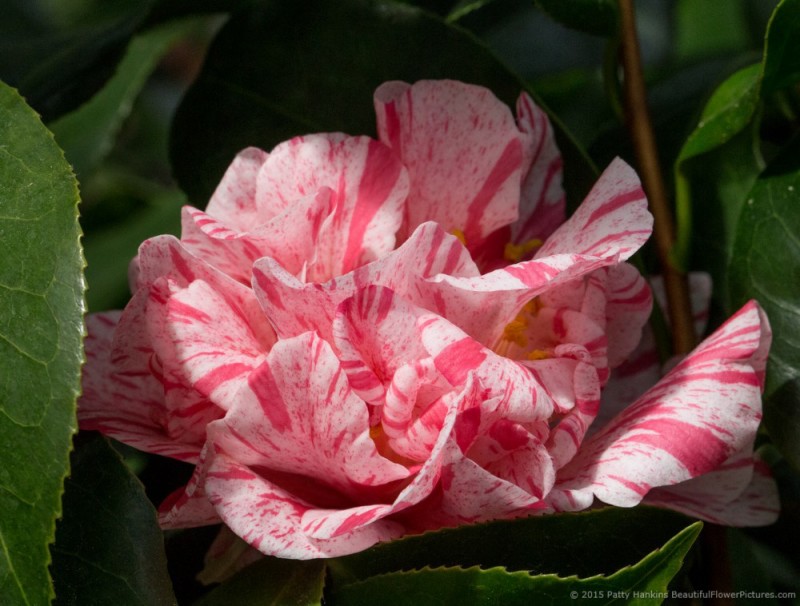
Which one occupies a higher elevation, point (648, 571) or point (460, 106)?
point (460, 106)

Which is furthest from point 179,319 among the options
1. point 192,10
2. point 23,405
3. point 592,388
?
point 192,10

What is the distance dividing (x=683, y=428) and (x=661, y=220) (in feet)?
0.62

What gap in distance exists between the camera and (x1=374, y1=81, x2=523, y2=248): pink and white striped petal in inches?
20.3

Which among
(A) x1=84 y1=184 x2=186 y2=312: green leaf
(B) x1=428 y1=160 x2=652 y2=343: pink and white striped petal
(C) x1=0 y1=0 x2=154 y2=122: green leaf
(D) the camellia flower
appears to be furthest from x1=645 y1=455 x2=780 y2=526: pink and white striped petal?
(A) x1=84 y1=184 x2=186 y2=312: green leaf

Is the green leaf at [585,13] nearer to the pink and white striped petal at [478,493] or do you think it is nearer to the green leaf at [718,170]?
the green leaf at [718,170]

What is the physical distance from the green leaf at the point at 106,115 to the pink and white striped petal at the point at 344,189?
53cm

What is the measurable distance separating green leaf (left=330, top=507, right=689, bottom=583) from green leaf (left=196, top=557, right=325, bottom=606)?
26mm

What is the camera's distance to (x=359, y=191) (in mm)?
503

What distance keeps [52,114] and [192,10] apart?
0.11 metres

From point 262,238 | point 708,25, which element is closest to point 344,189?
point 262,238

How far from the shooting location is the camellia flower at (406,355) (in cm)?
42

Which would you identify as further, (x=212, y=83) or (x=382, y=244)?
(x=212, y=83)

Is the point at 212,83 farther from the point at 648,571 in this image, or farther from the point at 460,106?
the point at 648,571

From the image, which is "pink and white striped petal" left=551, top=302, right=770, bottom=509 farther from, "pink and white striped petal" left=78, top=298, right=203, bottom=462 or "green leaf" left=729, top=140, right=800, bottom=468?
"pink and white striped petal" left=78, top=298, right=203, bottom=462
